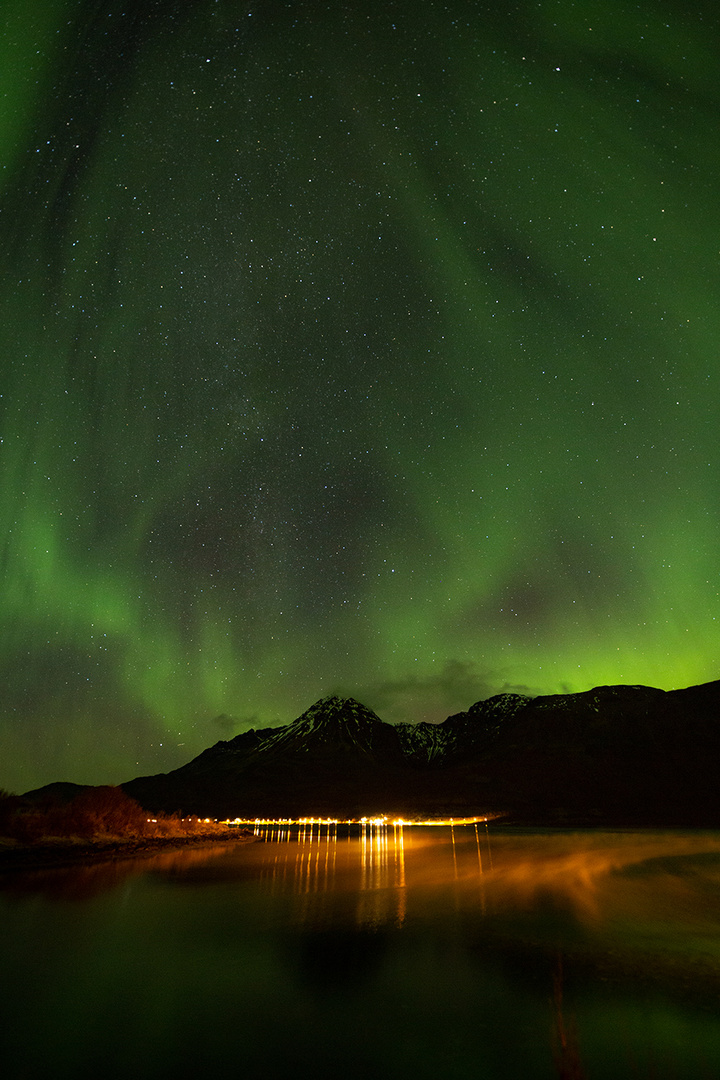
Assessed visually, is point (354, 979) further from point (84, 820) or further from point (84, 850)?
point (84, 820)

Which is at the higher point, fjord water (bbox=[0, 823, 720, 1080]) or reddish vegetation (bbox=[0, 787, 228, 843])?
reddish vegetation (bbox=[0, 787, 228, 843])

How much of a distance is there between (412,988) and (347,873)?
17.0 meters

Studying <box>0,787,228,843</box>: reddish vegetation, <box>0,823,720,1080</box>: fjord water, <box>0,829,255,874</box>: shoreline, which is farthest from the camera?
<box>0,787,228,843</box>: reddish vegetation

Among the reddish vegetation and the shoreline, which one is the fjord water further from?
the reddish vegetation

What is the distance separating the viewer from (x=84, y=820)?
116 ft

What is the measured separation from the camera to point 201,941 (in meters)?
14.2

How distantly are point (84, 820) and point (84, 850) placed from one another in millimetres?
7023

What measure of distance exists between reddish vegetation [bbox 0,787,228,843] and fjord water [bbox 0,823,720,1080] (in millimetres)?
10014

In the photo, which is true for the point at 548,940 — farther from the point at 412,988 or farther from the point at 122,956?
the point at 122,956

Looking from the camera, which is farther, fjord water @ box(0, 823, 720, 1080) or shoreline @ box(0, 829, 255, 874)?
shoreline @ box(0, 829, 255, 874)

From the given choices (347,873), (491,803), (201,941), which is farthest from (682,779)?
(201,941)

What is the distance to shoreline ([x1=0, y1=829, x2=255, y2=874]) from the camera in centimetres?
2472

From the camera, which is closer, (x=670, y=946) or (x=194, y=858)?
(x=670, y=946)

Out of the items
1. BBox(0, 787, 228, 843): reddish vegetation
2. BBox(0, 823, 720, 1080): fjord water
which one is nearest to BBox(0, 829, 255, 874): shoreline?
BBox(0, 787, 228, 843): reddish vegetation
